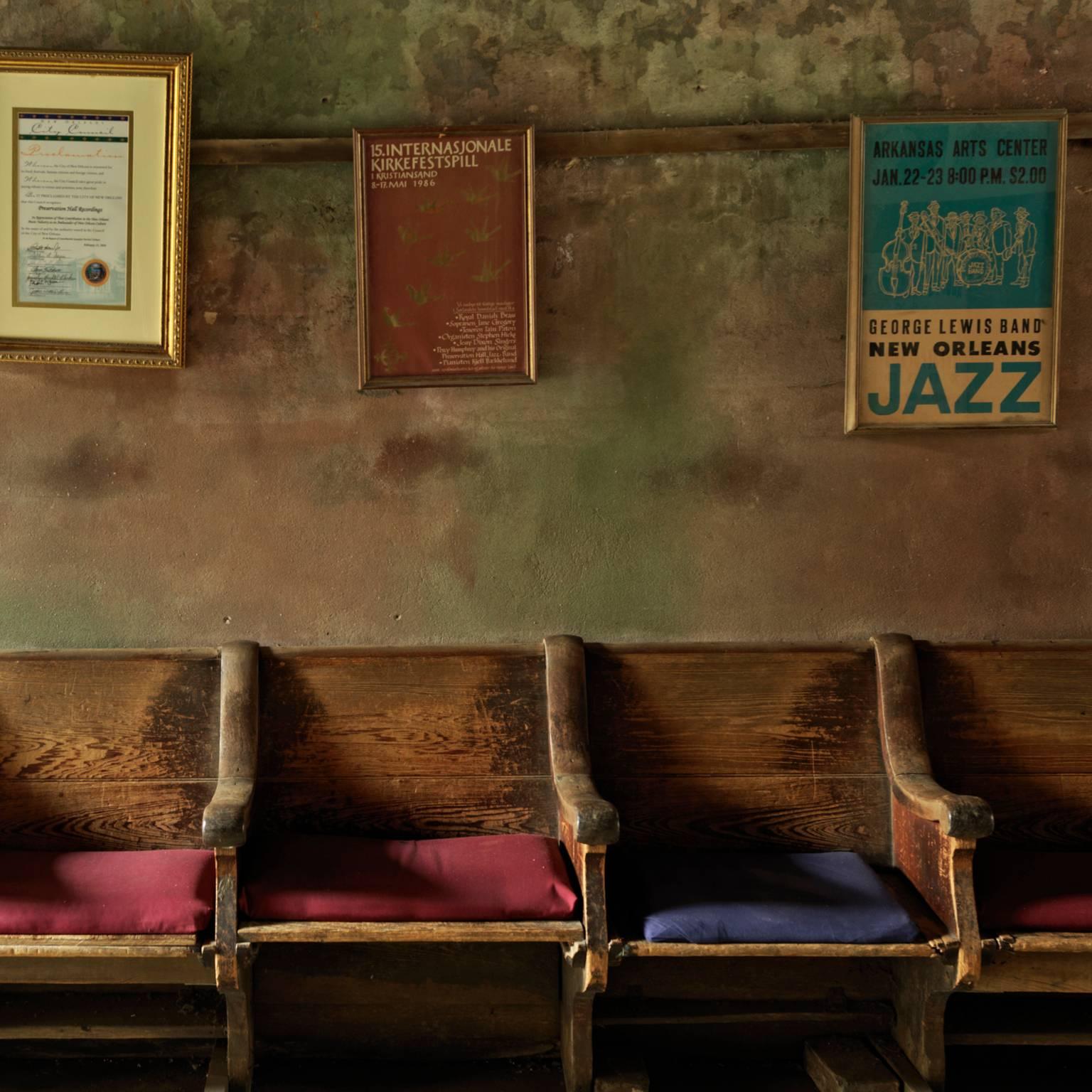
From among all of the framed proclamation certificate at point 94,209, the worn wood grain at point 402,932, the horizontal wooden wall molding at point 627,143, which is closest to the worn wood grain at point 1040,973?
the worn wood grain at point 402,932

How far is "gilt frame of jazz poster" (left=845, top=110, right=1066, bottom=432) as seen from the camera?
8.73 ft

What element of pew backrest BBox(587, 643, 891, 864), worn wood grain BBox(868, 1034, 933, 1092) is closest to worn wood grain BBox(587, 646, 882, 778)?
pew backrest BBox(587, 643, 891, 864)

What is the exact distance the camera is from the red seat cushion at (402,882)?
2.09 metres

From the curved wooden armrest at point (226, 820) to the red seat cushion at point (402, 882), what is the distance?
0.39ft

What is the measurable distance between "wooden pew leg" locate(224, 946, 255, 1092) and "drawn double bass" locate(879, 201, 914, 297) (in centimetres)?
221

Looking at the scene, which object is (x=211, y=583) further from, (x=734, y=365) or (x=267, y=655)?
(x=734, y=365)

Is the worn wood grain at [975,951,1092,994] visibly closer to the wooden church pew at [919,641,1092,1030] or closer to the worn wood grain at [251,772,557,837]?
the wooden church pew at [919,641,1092,1030]

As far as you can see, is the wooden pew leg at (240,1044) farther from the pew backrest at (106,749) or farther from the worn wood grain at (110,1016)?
the pew backrest at (106,749)

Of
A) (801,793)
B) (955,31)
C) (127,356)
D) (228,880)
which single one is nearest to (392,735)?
(228,880)

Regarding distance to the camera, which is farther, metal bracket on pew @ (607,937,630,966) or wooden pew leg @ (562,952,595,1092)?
wooden pew leg @ (562,952,595,1092)

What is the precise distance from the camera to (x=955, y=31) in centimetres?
268

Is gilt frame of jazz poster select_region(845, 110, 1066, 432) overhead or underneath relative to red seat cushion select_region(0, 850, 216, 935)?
overhead

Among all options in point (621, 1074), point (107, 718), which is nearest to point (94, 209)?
point (107, 718)

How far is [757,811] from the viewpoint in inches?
99.3
